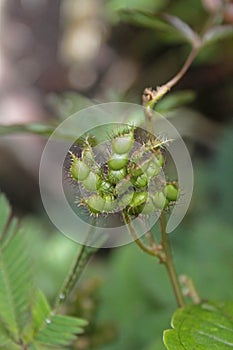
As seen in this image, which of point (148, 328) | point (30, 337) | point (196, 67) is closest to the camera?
point (30, 337)

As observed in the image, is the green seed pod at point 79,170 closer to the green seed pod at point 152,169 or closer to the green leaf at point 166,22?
the green seed pod at point 152,169

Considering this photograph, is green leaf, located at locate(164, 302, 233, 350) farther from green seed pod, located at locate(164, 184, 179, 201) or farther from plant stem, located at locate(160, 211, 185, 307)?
green seed pod, located at locate(164, 184, 179, 201)

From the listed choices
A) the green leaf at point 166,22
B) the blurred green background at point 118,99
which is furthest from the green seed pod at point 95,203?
the blurred green background at point 118,99

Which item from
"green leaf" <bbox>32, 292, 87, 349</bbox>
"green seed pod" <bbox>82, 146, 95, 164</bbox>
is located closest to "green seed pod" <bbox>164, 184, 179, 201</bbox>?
"green seed pod" <bbox>82, 146, 95, 164</bbox>

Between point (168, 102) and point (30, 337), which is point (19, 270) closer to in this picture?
point (30, 337)

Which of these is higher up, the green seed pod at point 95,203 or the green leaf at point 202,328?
the green seed pod at point 95,203

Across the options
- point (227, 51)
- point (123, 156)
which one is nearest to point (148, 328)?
point (123, 156)

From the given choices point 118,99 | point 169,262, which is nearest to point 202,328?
point 169,262
